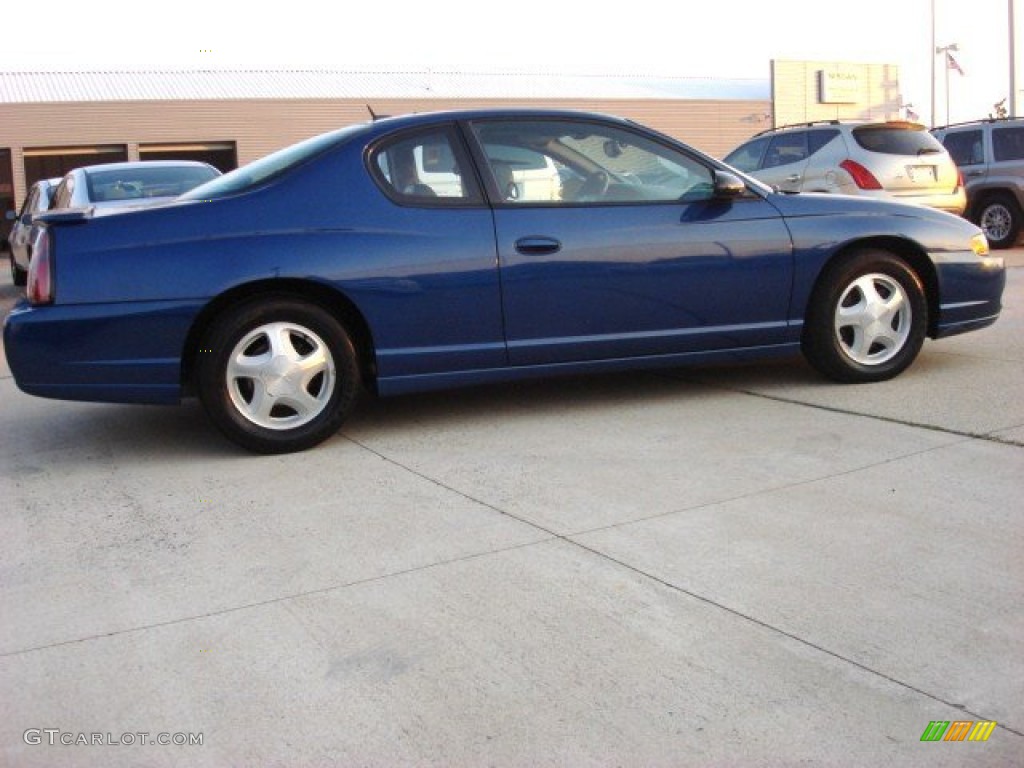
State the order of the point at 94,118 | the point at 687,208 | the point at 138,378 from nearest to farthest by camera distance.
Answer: the point at 138,378, the point at 687,208, the point at 94,118

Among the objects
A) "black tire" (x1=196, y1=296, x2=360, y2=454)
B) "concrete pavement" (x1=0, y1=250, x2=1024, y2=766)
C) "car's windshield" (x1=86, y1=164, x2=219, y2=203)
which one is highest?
"car's windshield" (x1=86, y1=164, x2=219, y2=203)

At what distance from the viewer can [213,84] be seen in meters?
40.6

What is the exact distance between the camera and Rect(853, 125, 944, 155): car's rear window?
1350 centimetres

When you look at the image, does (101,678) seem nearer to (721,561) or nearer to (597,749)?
(597,749)

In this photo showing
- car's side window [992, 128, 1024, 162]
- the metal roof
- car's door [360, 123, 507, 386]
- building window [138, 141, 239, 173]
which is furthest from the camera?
the metal roof

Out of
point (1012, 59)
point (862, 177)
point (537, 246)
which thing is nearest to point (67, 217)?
point (537, 246)

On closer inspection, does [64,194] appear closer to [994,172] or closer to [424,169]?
[424,169]

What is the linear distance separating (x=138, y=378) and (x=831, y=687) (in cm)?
352

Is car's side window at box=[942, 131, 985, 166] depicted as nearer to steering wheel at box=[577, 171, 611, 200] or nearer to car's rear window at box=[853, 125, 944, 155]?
car's rear window at box=[853, 125, 944, 155]

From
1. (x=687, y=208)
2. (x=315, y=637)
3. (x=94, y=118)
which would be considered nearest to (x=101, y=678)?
(x=315, y=637)

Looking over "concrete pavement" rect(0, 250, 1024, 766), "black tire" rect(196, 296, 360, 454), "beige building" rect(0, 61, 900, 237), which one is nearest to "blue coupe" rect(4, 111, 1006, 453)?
"black tire" rect(196, 296, 360, 454)

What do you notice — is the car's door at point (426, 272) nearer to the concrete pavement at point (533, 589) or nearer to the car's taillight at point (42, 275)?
the concrete pavement at point (533, 589)

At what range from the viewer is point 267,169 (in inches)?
238

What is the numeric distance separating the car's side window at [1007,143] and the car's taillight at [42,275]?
44.6 ft
